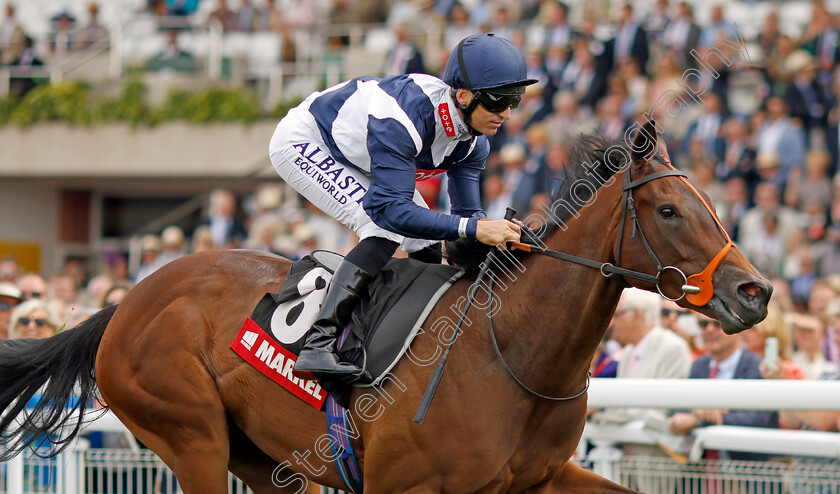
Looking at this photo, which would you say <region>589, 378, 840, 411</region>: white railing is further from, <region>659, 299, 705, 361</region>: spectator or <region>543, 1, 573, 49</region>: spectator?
<region>543, 1, 573, 49</region>: spectator

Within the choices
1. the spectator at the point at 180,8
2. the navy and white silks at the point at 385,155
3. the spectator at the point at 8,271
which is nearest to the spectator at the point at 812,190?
the navy and white silks at the point at 385,155

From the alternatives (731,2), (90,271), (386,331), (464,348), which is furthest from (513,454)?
(90,271)

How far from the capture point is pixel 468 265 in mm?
3693

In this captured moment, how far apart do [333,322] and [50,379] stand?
147 cm

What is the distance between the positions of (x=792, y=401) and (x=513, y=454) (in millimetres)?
1383


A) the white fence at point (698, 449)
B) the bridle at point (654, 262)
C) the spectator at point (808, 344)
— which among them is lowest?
the white fence at point (698, 449)

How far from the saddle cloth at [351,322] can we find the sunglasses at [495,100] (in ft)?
2.04

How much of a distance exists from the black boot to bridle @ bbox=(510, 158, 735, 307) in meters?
0.73

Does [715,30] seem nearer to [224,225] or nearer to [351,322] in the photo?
[224,225]

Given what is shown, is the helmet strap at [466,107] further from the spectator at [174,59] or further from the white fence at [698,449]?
the spectator at [174,59]

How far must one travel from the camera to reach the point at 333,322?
11.7 feet

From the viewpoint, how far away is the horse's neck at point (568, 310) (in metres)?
3.36

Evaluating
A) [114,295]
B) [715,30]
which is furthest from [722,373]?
[715,30]

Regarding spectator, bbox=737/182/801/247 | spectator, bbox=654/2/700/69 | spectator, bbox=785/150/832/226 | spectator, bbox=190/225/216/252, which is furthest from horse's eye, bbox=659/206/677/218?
spectator, bbox=190/225/216/252
